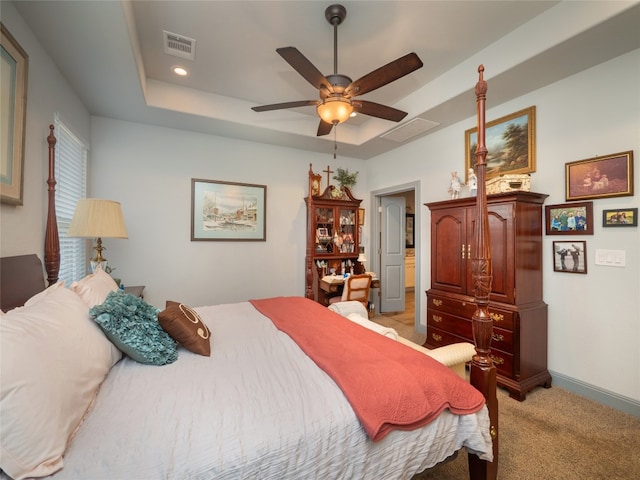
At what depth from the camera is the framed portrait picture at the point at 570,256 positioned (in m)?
2.38

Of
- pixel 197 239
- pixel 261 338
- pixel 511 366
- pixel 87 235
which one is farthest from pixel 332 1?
pixel 511 366

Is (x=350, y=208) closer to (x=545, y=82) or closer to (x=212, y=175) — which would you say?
(x=212, y=175)

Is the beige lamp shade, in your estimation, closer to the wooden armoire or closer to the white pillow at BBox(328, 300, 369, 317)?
the white pillow at BBox(328, 300, 369, 317)

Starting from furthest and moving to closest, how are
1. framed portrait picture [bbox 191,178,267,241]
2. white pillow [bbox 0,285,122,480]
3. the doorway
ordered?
1. the doorway
2. framed portrait picture [bbox 191,178,267,241]
3. white pillow [bbox 0,285,122,480]

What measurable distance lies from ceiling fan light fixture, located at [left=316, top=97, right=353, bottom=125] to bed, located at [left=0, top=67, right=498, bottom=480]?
938 mm

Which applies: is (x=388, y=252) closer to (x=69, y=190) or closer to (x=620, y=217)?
(x=620, y=217)

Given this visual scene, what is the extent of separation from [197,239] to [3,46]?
2422mm

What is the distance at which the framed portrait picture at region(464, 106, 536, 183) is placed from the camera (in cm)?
270

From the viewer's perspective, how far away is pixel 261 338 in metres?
1.73

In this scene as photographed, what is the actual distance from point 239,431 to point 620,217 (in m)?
3.03

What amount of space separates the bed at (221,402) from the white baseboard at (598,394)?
1.65 metres

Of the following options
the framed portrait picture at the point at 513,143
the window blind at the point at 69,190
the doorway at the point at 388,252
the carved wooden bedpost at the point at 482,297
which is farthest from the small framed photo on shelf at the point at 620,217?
the window blind at the point at 69,190

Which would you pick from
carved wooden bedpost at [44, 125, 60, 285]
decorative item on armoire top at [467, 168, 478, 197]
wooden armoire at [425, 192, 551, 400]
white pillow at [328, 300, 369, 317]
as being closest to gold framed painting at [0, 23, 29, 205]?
carved wooden bedpost at [44, 125, 60, 285]

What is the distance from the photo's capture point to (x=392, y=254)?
4965mm
